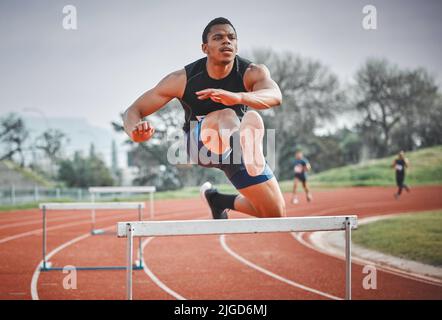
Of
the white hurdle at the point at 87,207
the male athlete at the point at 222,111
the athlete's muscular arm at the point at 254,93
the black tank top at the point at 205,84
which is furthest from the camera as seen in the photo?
the white hurdle at the point at 87,207

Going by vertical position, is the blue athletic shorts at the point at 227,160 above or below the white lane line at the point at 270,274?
above

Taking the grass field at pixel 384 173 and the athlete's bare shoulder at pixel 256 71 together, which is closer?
the athlete's bare shoulder at pixel 256 71

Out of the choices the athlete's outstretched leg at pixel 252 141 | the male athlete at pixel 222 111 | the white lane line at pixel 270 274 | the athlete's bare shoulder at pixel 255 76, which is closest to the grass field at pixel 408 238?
the white lane line at pixel 270 274

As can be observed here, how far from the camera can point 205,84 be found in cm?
274

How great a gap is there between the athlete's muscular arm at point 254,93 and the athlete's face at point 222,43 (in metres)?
0.16

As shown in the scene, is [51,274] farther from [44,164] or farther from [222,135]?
[44,164]

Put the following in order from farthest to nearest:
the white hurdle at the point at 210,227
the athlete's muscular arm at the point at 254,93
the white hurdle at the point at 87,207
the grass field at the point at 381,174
→ 1. the grass field at the point at 381,174
2. the white hurdle at the point at 87,207
3. the white hurdle at the point at 210,227
4. the athlete's muscular arm at the point at 254,93

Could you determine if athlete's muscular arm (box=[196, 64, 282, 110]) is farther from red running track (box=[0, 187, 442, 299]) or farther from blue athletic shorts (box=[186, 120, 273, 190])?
red running track (box=[0, 187, 442, 299])

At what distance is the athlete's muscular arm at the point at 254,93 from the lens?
218 cm

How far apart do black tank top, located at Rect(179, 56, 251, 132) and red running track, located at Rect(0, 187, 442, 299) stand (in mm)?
3422

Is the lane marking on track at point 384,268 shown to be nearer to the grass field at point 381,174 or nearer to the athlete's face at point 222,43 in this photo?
the athlete's face at point 222,43

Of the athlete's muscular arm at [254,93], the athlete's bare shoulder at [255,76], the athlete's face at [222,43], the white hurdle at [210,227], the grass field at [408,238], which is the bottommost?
the grass field at [408,238]

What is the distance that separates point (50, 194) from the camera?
17969 millimetres
